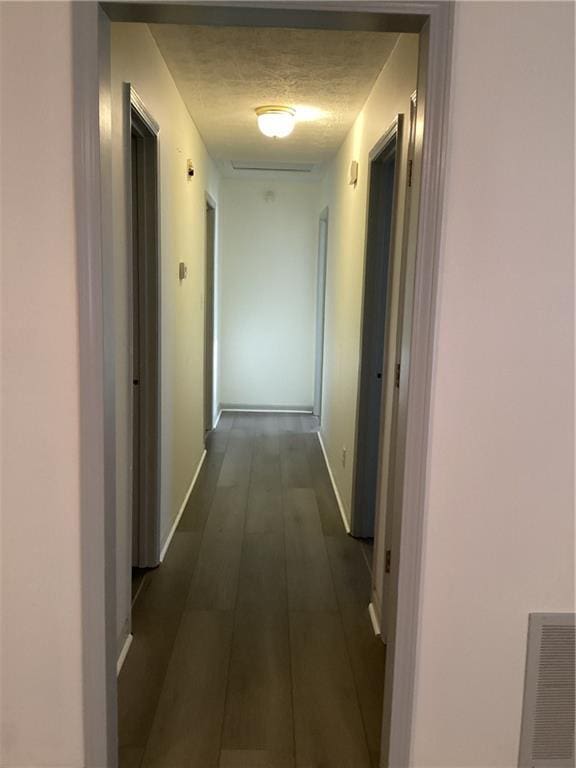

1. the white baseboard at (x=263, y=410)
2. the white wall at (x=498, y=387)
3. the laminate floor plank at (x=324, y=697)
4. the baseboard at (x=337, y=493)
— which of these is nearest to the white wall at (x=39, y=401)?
the laminate floor plank at (x=324, y=697)

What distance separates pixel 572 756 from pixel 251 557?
187 centimetres

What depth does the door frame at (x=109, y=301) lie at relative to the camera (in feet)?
5.19

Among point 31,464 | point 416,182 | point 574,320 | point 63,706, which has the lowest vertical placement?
point 63,706

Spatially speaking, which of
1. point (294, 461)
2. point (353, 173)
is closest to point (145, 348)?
point (353, 173)

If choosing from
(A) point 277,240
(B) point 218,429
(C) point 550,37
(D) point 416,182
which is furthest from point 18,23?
(A) point 277,240

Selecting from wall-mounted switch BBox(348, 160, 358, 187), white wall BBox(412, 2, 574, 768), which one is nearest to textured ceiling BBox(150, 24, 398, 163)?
wall-mounted switch BBox(348, 160, 358, 187)

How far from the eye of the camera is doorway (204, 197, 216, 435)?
5.71 metres

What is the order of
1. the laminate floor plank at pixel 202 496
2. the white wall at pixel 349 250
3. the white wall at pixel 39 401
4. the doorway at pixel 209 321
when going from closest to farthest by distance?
the white wall at pixel 39 401 → the white wall at pixel 349 250 → the laminate floor plank at pixel 202 496 → the doorway at pixel 209 321

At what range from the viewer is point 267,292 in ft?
22.4

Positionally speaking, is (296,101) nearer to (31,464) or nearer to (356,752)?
(31,464)

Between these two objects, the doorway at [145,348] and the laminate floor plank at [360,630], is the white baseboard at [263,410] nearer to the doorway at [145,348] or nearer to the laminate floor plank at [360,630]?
the laminate floor plank at [360,630]

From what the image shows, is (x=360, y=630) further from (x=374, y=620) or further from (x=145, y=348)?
(x=145, y=348)

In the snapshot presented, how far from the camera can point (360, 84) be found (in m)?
3.26

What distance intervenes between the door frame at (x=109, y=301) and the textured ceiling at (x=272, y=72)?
1040 mm
